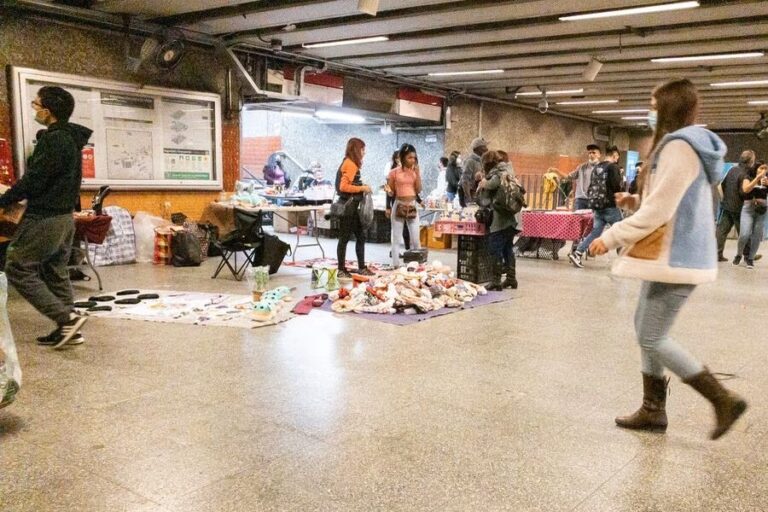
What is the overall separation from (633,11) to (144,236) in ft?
19.6

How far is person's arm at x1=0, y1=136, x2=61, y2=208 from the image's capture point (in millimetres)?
3539

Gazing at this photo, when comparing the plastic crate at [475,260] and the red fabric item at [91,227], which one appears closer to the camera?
the red fabric item at [91,227]

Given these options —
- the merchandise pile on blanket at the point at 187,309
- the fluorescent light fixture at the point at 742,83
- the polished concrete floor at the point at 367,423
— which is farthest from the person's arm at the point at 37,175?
the fluorescent light fixture at the point at 742,83

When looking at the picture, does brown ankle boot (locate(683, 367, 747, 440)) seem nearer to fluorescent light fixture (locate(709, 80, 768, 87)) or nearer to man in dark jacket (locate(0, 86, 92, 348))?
man in dark jacket (locate(0, 86, 92, 348))

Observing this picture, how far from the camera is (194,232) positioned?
7.71 m

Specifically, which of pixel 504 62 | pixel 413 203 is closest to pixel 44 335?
pixel 413 203

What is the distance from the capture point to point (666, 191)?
7.62 feet

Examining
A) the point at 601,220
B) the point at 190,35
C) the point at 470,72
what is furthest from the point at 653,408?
the point at 470,72

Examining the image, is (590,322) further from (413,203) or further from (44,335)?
(44,335)

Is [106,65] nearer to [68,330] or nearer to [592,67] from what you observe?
[68,330]

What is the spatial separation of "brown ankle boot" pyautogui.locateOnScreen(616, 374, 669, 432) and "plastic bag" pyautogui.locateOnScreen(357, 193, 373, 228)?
4.08 meters

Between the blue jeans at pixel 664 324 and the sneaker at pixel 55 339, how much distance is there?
3241mm

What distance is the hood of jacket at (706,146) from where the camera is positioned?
2.31 meters

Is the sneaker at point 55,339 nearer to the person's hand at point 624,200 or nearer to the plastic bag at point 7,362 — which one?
the plastic bag at point 7,362
